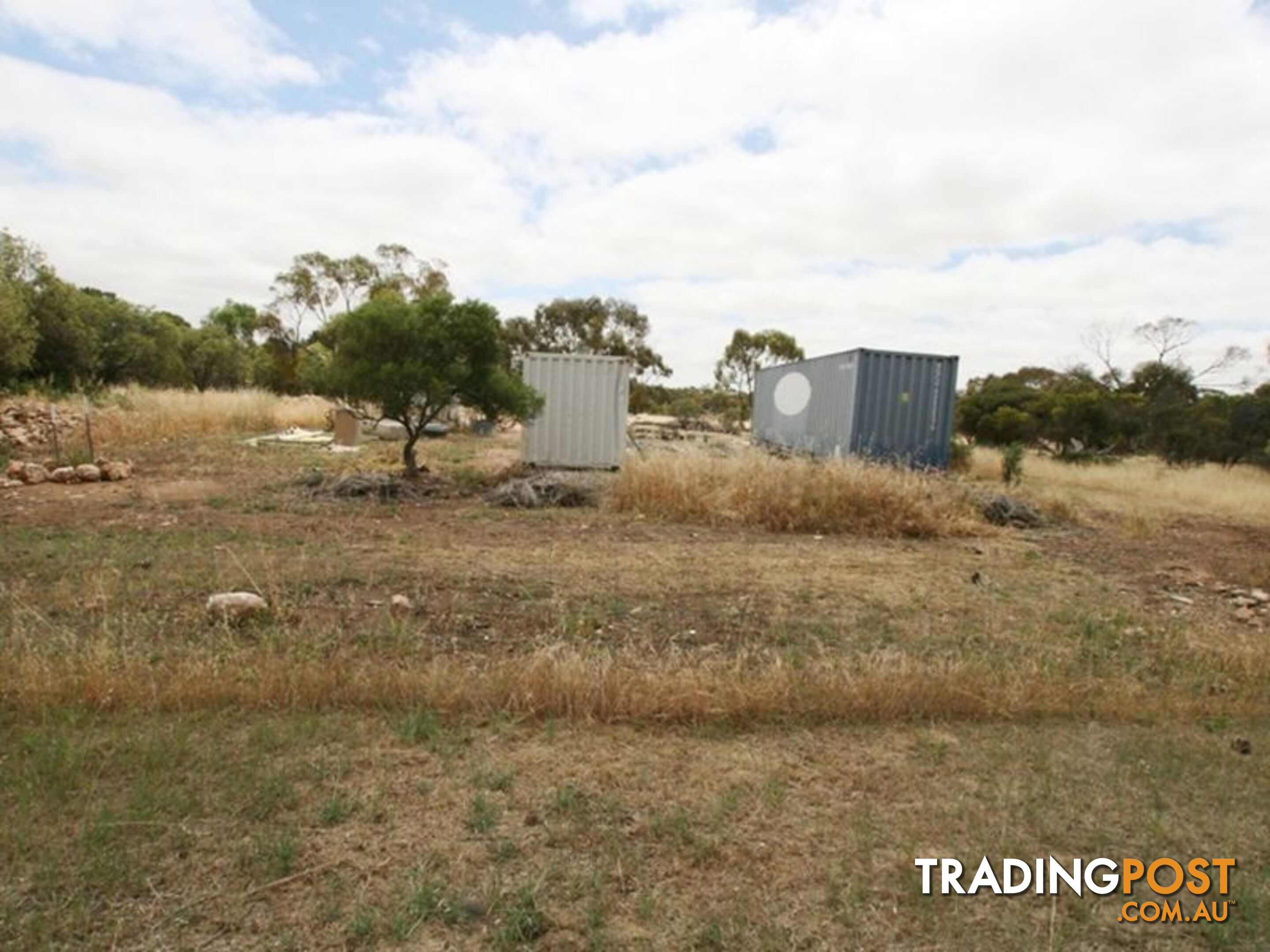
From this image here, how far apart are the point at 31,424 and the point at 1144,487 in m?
24.0

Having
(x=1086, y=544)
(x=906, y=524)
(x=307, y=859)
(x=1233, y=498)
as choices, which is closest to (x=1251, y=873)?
(x=307, y=859)

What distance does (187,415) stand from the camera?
1786cm

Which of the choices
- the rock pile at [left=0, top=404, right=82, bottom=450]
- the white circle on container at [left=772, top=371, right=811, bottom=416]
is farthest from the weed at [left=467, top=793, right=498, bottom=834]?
the white circle on container at [left=772, top=371, right=811, bottom=416]

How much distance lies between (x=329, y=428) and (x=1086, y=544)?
63.0 feet

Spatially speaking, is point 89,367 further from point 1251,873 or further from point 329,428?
point 1251,873

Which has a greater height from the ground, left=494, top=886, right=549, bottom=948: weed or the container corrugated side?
the container corrugated side

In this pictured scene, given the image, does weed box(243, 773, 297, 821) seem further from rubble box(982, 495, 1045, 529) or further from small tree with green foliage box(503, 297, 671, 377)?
small tree with green foliage box(503, 297, 671, 377)

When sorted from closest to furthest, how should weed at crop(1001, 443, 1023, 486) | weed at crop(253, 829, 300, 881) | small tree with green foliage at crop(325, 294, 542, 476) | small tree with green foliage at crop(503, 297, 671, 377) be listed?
weed at crop(253, 829, 300, 881) < small tree with green foliage at crop(325, 294, 542, 476) < weed at crop(1001, 443, 1023, 486) < small tree with green foliage at crop(503, 297, 671, 377)

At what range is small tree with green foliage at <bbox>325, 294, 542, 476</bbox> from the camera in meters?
10.8

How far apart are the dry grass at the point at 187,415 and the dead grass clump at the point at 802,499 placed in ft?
37.4

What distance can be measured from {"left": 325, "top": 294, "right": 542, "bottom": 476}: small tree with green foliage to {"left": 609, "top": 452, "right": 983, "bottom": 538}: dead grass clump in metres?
3.09

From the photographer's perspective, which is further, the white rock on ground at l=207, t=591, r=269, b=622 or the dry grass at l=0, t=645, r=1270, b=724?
the white rock on ground at l=207, t=591, r=269, b=622

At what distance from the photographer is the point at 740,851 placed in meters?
2.41

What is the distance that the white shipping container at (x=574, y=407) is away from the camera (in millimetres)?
14047
